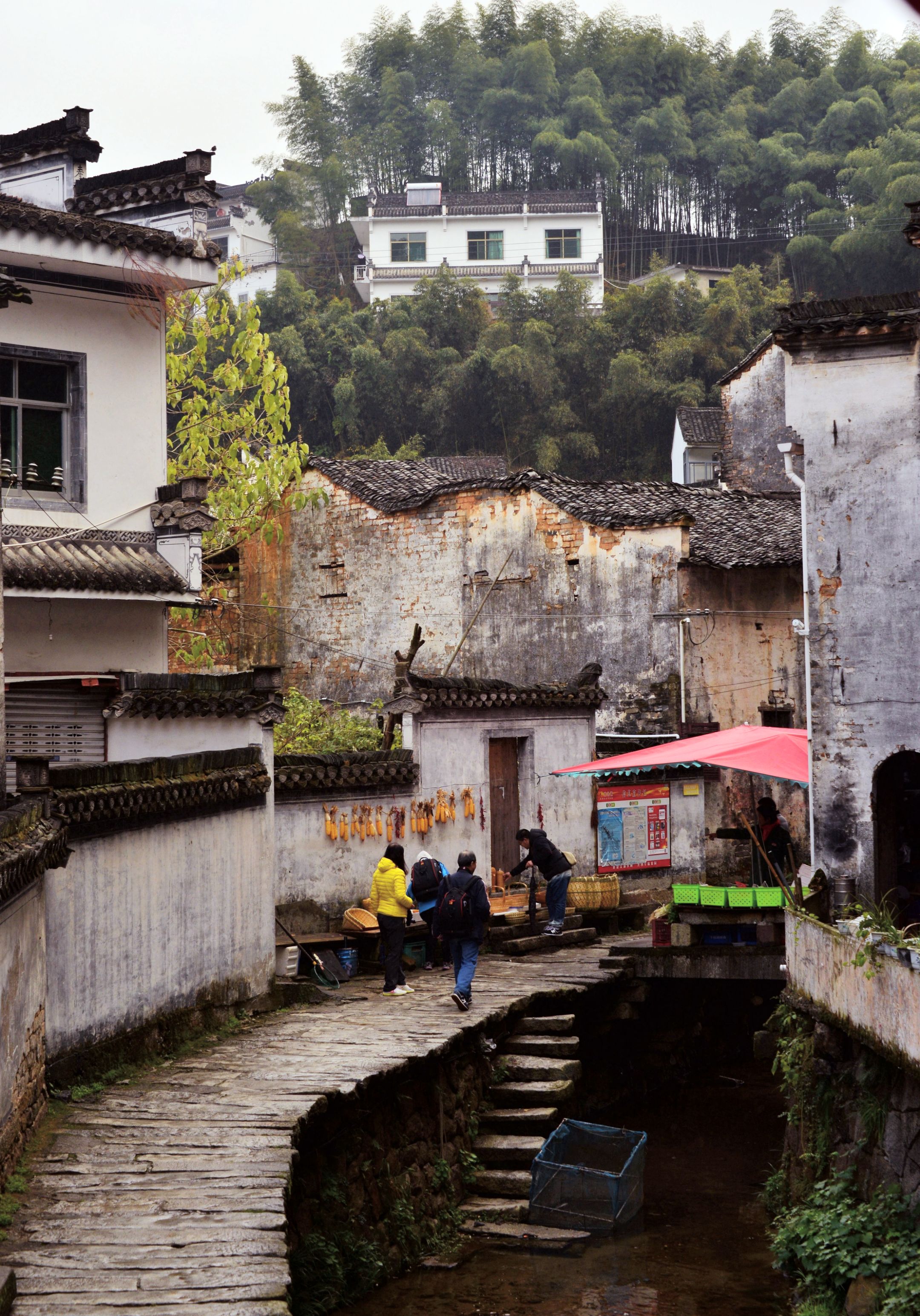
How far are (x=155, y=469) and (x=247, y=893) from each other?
5.60 m

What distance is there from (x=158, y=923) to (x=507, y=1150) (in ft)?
13.0

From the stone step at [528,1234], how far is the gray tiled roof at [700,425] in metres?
33.8

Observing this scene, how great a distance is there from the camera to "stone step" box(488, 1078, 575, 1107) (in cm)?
1427

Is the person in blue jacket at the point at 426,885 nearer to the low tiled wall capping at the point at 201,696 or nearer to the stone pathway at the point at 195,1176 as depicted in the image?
the low tiled wall capping at the point at 201,696

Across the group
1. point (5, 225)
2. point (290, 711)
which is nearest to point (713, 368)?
point (290, 711)

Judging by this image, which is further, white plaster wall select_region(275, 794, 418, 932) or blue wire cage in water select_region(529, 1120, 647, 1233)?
white plaster wall select_region(275, 794, 418, 932)

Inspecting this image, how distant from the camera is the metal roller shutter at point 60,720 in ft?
47.7

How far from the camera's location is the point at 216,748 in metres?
A: 15.2

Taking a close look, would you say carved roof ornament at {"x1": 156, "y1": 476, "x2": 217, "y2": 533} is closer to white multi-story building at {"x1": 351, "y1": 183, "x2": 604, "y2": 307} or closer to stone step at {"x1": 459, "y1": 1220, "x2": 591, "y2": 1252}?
stone step at {"x1": 459, "y1": 1220, "x2": 591, "y2": 1252}

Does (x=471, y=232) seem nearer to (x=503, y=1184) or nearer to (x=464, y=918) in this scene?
(x=464, y=918)

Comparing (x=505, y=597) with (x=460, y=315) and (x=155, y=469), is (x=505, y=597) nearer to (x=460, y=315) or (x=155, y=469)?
(x=155, y=469)

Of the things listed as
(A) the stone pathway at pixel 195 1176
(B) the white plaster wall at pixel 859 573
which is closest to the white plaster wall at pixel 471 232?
(B) the white plaster wall at pixel 859 573

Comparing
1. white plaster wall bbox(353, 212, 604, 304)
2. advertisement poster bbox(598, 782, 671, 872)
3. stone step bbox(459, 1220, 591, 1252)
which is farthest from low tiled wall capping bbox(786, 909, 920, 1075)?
white plaster wall bbox(353, 212, 604, 304)

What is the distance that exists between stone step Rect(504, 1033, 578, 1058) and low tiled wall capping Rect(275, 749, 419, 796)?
4.11m
